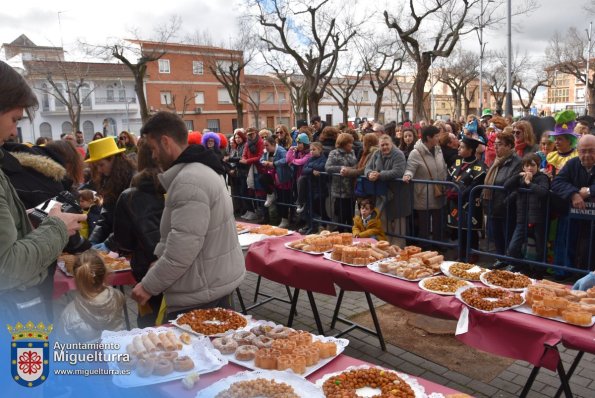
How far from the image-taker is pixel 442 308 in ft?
10.2

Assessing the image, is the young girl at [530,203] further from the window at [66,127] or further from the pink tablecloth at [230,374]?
the window at [66,127]

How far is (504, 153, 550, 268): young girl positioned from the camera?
217 inches

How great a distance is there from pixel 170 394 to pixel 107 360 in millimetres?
360

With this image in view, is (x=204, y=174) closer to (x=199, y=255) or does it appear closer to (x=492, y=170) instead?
(x=199, y=255)

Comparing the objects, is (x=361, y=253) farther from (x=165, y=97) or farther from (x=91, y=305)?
(x=165, y=97)

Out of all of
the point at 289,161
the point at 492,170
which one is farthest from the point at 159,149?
the point at 289,161

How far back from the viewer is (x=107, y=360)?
2174mm

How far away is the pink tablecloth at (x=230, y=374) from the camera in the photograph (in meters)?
2.08

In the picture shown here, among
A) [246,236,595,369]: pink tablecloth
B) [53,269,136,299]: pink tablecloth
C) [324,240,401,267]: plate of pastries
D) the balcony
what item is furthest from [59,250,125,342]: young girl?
the balcony

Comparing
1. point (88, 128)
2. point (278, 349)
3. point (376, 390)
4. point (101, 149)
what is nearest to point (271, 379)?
point (278, 349)

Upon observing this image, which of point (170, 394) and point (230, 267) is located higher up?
point (230, 267)

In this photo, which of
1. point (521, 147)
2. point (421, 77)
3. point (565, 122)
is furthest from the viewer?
point (421, 77)

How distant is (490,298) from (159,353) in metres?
2.11

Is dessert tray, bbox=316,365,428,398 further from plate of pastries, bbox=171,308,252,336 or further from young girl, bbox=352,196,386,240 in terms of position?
young girl, bbox=352,196,386,240
